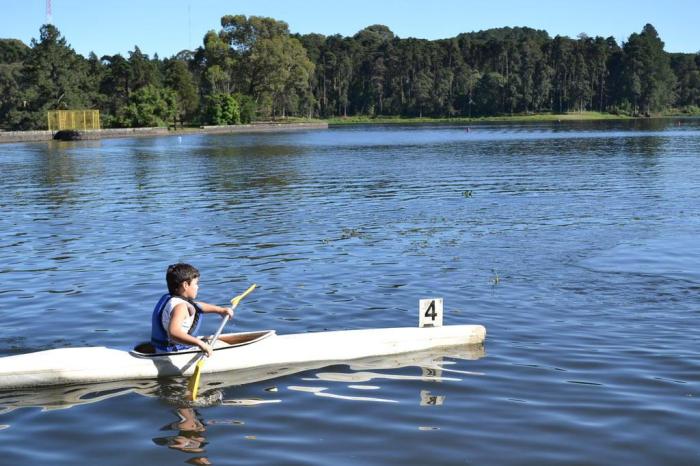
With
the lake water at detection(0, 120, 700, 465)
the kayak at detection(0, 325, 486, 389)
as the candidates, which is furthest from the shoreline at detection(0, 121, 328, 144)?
the kayak at detection(0, 325, 486, 389)

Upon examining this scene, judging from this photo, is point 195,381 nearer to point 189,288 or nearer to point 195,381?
point 195,381

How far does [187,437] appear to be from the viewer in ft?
29.1

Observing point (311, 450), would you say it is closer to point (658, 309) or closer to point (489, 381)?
point (489, 381)

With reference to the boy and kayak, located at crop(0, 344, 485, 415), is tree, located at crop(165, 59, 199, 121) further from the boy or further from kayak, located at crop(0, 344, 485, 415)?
the boy

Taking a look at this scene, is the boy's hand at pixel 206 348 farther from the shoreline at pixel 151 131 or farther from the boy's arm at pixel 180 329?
the shoreline at pixel 151 131

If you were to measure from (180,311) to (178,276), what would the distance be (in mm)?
418

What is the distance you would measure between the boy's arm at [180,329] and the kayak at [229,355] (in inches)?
13.0

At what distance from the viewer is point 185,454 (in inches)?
331

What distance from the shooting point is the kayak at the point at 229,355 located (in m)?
10.4

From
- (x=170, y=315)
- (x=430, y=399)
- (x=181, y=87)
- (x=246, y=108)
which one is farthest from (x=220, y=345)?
(x=246, y=108)

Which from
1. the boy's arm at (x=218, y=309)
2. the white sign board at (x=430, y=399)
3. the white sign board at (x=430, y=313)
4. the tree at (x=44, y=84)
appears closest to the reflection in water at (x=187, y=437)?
the boy's arm at (x=218, y=309)

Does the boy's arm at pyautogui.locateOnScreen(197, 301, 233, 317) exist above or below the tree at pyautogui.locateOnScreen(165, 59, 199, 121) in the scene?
below

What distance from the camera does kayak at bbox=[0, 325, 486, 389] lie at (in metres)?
10.4

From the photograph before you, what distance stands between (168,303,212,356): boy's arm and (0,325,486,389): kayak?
330 millimetres
